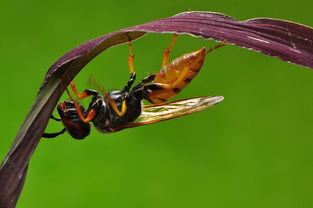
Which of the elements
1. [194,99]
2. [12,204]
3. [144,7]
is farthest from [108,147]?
[12,204]

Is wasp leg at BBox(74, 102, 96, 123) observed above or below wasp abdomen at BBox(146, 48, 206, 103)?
below

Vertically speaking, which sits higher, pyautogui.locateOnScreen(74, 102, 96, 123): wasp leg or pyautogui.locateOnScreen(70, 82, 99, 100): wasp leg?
pyautogui.locateOnScreen(70, 82, 99, 100): wasp leg

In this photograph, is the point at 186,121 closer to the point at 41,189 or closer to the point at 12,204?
the point at 41,189

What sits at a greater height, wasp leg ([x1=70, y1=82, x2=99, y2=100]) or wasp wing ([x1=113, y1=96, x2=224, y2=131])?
wasp leg ([x1=70, y1=82, x2=99, y2=100])

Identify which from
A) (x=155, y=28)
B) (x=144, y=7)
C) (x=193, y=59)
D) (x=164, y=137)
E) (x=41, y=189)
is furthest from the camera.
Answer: (x=144, y=7)

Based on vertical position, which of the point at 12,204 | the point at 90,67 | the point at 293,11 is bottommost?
the point at 12,204

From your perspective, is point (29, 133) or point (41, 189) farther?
point (41, 189)

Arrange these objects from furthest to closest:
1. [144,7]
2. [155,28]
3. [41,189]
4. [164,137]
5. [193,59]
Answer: [144,7]
[164,137]
[41,189]
[193,59]
[155,28]

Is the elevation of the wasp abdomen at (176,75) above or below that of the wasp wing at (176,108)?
above
